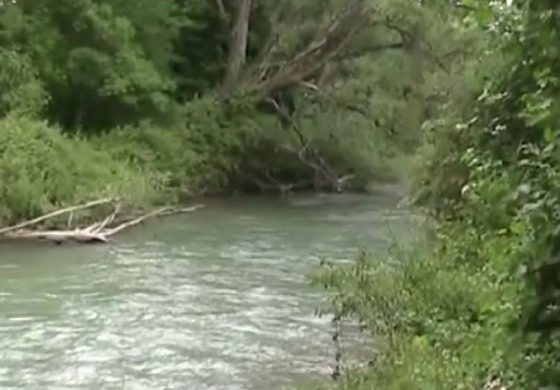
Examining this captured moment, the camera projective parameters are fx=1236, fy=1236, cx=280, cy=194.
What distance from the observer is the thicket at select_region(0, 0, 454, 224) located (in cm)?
2706

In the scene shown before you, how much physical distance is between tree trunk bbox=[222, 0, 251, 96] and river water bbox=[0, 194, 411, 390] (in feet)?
30.4

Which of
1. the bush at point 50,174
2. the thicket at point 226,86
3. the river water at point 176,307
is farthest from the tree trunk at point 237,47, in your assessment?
the river water at point 176,307

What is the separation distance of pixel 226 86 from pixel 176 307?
18.1 metres

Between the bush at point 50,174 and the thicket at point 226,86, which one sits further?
the thicket at point 226,86

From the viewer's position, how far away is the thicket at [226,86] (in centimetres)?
2706

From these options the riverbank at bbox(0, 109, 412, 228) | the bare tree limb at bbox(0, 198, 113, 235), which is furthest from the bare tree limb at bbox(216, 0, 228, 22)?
the bare tree limb at bbox(0, 198, 113, 235)

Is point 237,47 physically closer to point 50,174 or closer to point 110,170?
point 110,170

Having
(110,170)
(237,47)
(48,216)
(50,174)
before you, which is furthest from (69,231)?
(237,47)

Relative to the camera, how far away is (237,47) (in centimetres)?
3195

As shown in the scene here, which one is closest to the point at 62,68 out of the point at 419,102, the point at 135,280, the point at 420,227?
the point at 419,102

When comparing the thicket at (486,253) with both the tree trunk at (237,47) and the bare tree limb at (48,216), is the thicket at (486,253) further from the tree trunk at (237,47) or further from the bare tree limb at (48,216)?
the tree trunk at (237,47)

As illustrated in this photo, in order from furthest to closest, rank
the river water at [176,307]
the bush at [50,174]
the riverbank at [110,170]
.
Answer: the riverbank at [110,170] → the bush at [50,174] → the river water at [176,307]

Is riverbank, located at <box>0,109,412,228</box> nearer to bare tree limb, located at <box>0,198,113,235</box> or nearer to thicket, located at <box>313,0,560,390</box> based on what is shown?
bare tree limb, located at <box>0,198,113,235</box>

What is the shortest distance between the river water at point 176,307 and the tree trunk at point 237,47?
9.28m
